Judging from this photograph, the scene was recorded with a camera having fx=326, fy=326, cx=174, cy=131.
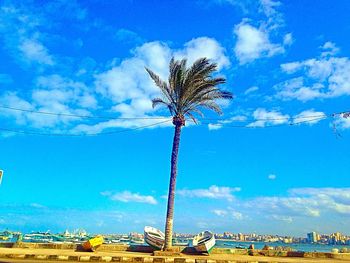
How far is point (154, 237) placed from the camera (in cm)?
2242

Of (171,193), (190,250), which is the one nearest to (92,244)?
(171,193)

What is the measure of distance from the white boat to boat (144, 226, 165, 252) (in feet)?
7.54

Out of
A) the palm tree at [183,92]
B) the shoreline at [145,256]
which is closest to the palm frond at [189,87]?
the palm tree at [183,92]

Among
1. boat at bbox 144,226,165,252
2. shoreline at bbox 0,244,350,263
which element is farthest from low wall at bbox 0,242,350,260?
boat at bbox 144,226,165,252

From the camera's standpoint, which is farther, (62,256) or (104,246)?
(104,246)

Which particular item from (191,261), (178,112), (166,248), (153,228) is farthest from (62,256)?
(178,112)

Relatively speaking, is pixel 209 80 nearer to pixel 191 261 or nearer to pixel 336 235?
pixel 191 261

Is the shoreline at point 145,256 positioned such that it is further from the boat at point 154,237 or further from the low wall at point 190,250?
the boat at point 154,237

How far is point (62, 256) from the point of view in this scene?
15492 millimetres

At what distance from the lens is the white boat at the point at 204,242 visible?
787 inches

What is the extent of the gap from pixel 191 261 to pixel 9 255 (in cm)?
859

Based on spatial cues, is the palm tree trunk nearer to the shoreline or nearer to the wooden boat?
the shoreline

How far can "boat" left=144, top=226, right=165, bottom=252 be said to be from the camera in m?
21.8

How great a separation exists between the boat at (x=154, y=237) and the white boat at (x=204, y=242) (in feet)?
7.54
